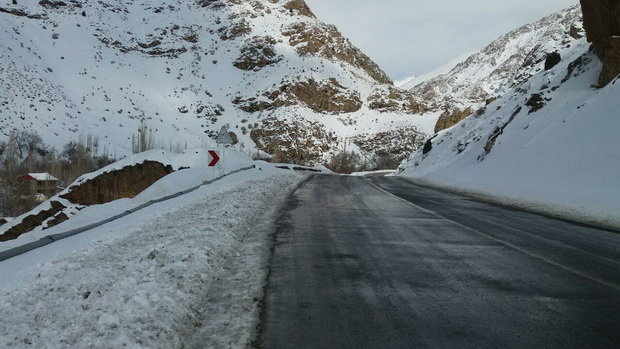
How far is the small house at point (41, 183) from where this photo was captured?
5209 centimetres

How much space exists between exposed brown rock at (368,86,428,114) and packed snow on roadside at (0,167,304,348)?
90913 millimetres

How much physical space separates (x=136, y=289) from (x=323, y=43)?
10899cm

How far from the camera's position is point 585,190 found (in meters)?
12.6

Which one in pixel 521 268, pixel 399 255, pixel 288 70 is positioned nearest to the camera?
pixel 521 268

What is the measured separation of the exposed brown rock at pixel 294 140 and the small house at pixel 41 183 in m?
35.9

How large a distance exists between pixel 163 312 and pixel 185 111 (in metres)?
81.6

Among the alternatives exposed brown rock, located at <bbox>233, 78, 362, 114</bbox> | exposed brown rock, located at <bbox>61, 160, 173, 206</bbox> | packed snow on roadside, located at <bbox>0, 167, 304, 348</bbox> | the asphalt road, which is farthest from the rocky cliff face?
exposed brown rock, located at <bbox>233, 78, 362, 114</bbox>

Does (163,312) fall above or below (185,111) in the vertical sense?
below

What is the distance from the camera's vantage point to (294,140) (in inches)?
3169

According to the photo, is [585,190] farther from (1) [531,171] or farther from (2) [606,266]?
(2) [606,266]

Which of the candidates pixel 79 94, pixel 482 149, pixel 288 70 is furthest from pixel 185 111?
pixel 482 149

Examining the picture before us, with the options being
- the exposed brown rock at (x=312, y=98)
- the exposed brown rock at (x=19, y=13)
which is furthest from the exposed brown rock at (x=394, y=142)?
the exposed brown rock at (x=19, y=13)

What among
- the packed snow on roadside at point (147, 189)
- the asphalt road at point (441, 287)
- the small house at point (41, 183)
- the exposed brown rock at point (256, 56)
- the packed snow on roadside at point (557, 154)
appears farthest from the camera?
the exposed brown rock at point (256, 56)

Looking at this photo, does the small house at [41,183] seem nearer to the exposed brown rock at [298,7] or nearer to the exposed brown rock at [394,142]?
the exposed brown rock at [394,142]
